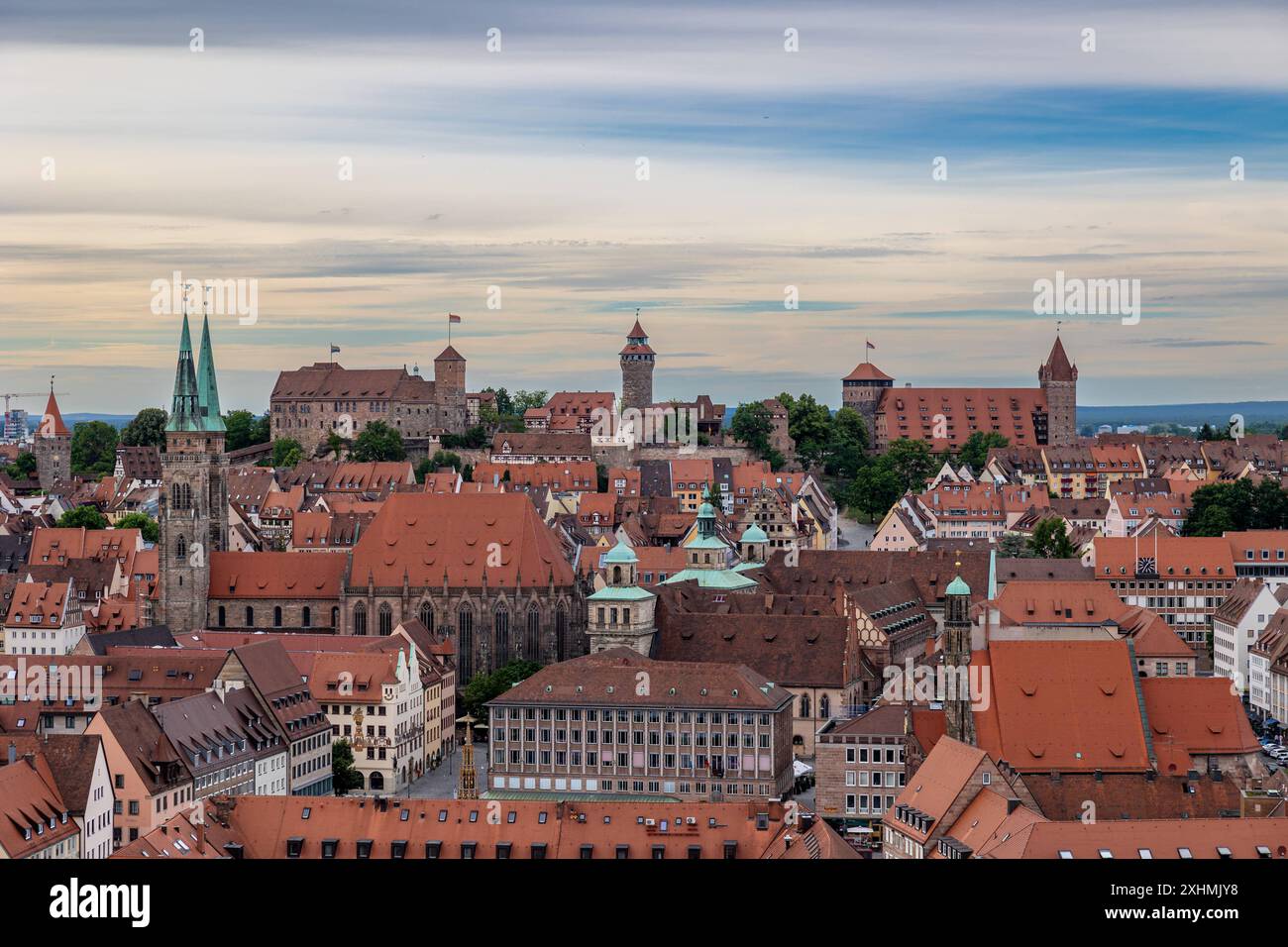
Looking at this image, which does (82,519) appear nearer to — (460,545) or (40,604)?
(40,604)

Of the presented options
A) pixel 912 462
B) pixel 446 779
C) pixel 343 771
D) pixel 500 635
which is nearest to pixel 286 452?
pixel 912 462

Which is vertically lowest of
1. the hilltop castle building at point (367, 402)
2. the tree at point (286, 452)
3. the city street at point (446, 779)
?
the city street at point (446, 779)

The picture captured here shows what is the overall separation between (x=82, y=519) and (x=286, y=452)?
133 feet

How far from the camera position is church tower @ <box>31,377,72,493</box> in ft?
632

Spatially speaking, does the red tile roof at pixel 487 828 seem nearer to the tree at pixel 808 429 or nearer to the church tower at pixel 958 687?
the church tower at pixel 958 687

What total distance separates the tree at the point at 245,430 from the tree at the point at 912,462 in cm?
5904

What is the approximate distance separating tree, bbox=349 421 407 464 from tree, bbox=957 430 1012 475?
54.6 meters

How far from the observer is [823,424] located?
187m

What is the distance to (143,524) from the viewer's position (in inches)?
5610

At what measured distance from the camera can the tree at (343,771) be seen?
78812 mm

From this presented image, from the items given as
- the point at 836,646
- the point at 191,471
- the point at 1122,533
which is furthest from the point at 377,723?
the point at 1122,533

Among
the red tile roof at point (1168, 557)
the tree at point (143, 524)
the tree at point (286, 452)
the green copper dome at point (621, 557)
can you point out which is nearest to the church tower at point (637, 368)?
the tree at point (286, 452)
